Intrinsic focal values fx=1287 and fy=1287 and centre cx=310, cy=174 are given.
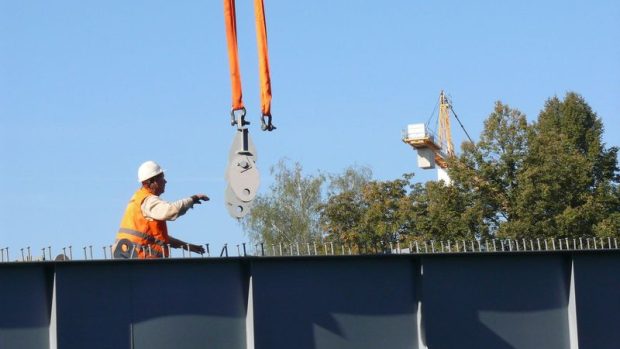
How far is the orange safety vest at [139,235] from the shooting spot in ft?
47.2

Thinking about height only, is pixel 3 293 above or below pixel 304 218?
below

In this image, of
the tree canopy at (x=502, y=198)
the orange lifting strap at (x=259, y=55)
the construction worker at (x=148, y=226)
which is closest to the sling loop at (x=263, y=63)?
the orange lifting strap at (x=259, y=55)

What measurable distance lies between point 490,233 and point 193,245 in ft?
161

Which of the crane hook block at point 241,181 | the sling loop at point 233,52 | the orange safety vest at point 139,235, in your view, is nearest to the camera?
the orange safety vest at point 139,235

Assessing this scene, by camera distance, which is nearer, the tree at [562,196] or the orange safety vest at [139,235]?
the orange safety vest at [139,235]

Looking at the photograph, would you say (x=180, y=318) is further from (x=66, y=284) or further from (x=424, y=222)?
(x=424, y=222)

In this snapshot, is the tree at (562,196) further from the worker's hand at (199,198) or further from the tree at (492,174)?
the worker's hand at (199,198)

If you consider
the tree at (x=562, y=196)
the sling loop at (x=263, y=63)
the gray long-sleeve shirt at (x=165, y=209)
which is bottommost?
the gray long-sleeve shirt at (x=165, y=209)

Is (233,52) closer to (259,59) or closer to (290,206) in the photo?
(259,59)

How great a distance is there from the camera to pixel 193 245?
1488cm

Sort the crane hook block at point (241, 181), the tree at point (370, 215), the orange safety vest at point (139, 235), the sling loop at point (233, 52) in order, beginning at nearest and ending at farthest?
the orange safety vest at point (139, 235)
the crane hook block at point (241, 181)
the sling loop at point (233, 52)
the tree at point (370, 215)

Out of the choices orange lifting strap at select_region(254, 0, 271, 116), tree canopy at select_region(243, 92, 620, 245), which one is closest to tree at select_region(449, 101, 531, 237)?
tree canopy at select_region(243, 92, 620, 245)

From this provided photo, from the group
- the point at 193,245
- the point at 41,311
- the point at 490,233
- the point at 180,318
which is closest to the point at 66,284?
the point at 41,311

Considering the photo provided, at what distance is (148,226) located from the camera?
576 inches
